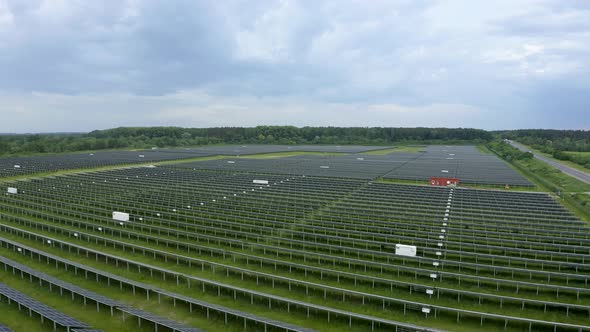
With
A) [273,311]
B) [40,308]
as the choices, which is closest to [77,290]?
[40,308]

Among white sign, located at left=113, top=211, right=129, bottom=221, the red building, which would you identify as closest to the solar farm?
white sign, located at left=113, top=211, right=129, bottom=221

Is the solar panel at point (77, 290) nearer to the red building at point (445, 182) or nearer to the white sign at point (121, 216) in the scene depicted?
the white sign at point (121, 216)

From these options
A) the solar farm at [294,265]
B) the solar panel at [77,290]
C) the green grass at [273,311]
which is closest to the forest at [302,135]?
the solar farm at [294,265]

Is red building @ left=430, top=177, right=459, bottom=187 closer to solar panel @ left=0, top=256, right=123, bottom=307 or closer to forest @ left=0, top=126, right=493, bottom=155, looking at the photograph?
solar panel @ left=0, top=256, right=123, bottom=307

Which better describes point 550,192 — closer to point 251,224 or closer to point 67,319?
point 251,224

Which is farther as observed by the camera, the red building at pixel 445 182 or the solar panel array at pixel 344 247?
the red building at pixel 445 182

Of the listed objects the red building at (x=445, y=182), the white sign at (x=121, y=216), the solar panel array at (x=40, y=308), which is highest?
the red building at (x=445, y=182)
